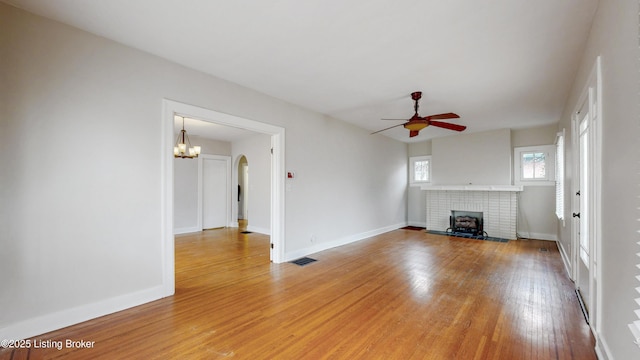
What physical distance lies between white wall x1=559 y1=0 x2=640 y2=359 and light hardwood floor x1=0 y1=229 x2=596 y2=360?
1.84ft

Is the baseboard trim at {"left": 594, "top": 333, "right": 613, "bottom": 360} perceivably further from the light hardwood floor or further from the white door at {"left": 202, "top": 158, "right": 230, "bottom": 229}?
the white door at {"left": 202, "top": 158, "right": 230, "bottom": 229}

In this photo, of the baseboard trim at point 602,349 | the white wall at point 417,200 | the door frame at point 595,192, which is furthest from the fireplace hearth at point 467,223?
the baseboard trim at point 602,349

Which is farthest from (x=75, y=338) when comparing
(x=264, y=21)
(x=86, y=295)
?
(x=264, y=21)

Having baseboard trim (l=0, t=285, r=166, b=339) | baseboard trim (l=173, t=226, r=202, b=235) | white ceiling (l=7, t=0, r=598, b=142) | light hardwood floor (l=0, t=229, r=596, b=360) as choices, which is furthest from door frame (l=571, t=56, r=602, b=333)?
baseboard trim (l=173, t=226, r=202, b=235)

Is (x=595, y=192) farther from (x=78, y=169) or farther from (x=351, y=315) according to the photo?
(x=78, y=169)

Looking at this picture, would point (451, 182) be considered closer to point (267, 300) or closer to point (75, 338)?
point (267, 300)

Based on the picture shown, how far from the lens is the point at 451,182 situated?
7.13 m

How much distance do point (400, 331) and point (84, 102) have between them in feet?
11.7

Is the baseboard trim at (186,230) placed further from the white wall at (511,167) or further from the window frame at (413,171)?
the white wall at (511,167)

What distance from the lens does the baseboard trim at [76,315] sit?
6.77ft

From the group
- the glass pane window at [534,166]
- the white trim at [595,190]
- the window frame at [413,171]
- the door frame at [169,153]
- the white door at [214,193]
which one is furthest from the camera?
the window frame at [413,171]

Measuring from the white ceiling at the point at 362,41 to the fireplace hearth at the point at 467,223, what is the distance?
11.3ft

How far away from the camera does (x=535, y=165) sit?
6.22 meters

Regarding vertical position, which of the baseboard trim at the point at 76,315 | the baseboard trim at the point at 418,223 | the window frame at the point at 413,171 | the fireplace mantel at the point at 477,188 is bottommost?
the baseboard trim at the point at 418,223
